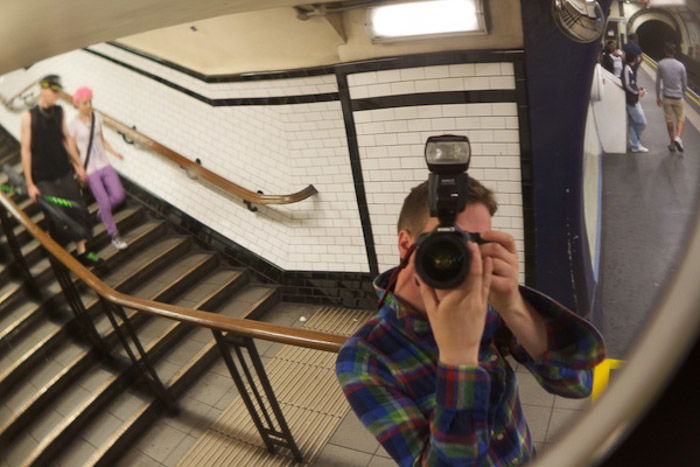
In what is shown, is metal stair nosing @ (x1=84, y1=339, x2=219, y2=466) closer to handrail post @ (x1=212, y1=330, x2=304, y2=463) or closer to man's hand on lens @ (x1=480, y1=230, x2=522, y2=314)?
handrail post @ (x1=212, y1=330, x2=304, y2=463)

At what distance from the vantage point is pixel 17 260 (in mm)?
965

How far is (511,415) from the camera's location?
20.1 inches

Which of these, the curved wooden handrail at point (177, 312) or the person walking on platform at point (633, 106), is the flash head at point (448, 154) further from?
the curved wooden handrail at point (177, 312)

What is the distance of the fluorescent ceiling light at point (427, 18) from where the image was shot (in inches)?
19.6

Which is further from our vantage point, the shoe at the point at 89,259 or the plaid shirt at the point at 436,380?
the shoe at the point at 89,259

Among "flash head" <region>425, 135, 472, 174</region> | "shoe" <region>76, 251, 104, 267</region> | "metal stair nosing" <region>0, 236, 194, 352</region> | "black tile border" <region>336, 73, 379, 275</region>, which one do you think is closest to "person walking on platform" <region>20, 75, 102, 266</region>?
"shoe" <region>76, 251, 104, 267</region>

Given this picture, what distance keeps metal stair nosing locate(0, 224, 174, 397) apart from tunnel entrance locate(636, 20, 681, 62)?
119cm

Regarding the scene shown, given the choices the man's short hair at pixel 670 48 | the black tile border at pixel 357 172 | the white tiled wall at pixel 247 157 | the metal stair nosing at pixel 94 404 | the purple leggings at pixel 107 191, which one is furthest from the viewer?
the purple leggings at pixel 107 191

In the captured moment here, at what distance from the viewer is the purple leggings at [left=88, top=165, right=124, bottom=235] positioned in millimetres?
1015

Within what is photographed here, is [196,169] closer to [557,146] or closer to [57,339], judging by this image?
[57,339]

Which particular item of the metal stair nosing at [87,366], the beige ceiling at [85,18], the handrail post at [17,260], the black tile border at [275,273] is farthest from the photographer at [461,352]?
the handrail post at [17,260]

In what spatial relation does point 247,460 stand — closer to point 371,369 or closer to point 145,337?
point 145,337

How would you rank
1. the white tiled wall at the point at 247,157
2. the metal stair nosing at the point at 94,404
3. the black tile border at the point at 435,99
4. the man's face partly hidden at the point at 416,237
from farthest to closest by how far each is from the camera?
the metal stair nosing at the point at 94,404
the white tiled wall at the point at 247,157
the black tile border at the point at 435,99
the man's face partly hidden at the point at 416,237

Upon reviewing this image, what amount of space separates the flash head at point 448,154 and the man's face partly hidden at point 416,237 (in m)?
0.05
